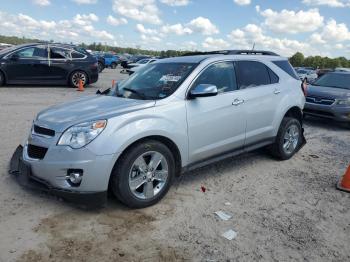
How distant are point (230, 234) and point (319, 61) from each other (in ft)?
250

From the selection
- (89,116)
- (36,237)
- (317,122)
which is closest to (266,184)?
(89,116)

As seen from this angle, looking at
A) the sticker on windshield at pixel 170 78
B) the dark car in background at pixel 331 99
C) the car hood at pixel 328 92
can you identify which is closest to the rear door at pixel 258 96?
the sticker on windshield at pixel 170 78

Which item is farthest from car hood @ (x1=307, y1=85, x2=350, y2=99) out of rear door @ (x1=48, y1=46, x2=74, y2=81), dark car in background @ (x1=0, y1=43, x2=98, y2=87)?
rear door @ (x1=48, y1=46, x2=74, y2=81)

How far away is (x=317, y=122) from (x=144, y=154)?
298 inches

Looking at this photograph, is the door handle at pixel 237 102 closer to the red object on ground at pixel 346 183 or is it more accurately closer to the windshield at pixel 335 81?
the red object on ground at pixel 346 183

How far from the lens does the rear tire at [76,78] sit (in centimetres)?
1436

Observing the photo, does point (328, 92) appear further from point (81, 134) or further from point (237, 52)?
point (81, 134)

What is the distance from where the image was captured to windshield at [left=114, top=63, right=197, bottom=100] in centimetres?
445

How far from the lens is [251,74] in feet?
17.7

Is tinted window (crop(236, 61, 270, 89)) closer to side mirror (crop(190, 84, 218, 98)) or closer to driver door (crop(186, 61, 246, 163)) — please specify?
driver door (crop(186, 61, 246, 163))

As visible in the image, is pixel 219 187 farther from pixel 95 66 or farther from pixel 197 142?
pixel 95 66

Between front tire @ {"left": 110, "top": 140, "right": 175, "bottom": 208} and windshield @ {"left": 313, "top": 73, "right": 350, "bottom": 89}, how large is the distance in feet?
25.0

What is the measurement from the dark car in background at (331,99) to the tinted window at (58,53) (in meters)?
9.11

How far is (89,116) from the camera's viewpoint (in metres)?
3.84
